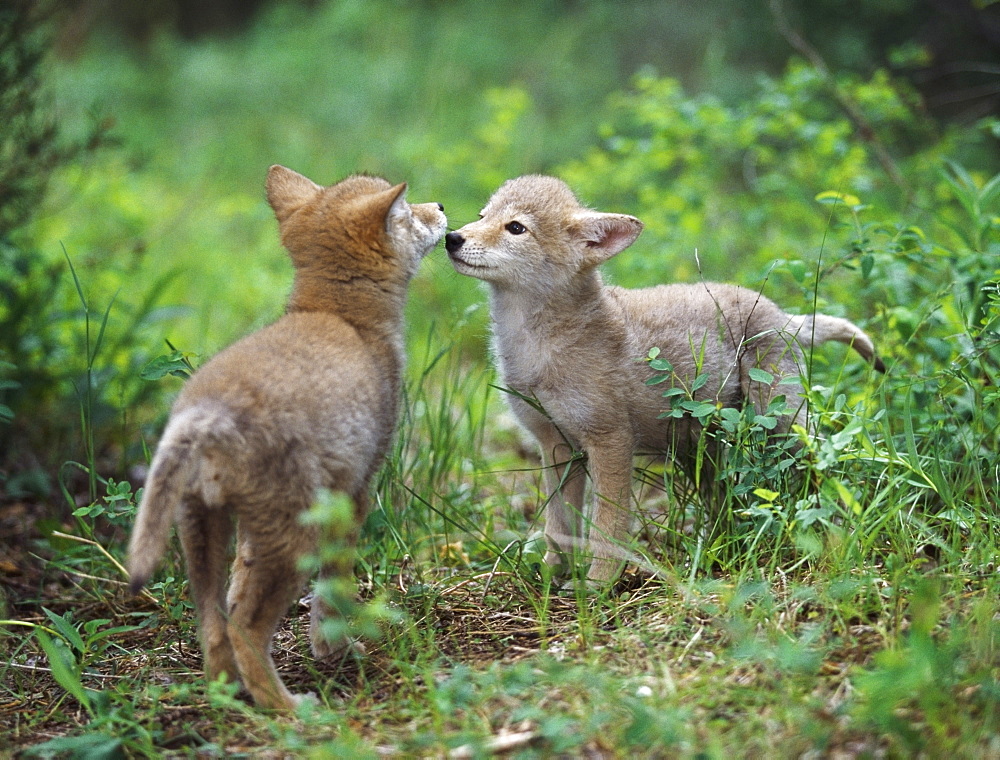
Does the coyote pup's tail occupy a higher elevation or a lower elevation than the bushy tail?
lower

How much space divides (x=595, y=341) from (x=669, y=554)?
0.93 meters

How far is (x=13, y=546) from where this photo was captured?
4.91 metres

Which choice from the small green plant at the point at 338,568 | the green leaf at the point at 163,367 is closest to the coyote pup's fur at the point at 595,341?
the small green plant at the point at 338,568

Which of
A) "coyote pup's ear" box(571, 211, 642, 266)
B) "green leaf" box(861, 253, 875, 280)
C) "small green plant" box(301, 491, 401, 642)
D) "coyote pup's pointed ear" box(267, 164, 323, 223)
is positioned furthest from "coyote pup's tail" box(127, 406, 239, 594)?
"green leaf" box(861, 253, 875, 280)

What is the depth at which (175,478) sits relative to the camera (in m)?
2.90

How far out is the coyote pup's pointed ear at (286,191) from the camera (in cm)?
420

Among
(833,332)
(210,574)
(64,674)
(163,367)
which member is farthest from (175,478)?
(833,332)

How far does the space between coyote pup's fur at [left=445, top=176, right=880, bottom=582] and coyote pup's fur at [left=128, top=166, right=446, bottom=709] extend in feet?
2.35

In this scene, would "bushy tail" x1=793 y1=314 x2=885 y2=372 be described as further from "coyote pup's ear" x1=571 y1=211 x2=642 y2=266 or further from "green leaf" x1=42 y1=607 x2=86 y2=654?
"green leaf" x1=42 y1=607 x2=86 y2=654

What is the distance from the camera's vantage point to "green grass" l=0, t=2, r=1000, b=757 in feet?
9.25

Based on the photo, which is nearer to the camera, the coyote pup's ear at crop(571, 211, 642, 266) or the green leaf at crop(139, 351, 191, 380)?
the green leaf at crop(139, 351, 191, 380)

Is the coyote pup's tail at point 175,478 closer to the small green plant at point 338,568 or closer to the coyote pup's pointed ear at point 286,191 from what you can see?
the small green plant at point 338,568

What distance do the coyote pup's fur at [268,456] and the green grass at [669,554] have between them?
0.25 metres

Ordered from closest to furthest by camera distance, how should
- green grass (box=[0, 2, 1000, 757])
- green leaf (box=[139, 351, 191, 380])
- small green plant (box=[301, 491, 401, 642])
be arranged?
small green plant (box=[301, 491, 401, 642]) < green grass (box=[0, 2, 1000, 757]) < green leaf (box=[139, 351, 191, 380])
